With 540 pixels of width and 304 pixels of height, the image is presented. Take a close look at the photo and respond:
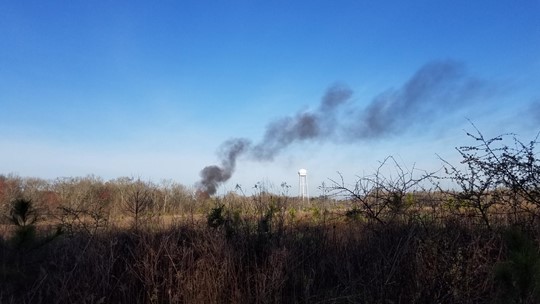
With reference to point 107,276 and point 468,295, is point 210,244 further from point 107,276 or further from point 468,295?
point 468,295

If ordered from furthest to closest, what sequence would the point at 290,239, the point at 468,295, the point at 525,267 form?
the point at 290,239 < the point at 468,295 < the point at 525,267

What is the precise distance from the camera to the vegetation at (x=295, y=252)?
20.0ft

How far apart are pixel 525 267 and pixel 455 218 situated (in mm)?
4977

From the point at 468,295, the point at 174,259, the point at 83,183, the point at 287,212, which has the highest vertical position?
the point at 83,183

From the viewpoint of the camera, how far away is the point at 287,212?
8.98 meters

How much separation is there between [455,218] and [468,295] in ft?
6.00

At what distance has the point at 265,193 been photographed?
902 centimetres

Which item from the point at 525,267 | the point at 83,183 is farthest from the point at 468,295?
the point at 83,183

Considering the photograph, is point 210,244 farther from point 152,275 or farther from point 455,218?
point 455,218

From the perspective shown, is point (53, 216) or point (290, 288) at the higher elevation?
point (53, 216)

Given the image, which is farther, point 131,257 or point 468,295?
point 131,257

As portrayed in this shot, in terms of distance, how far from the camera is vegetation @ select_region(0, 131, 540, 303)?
608 cm

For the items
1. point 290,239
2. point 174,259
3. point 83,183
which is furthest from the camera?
point 83,183

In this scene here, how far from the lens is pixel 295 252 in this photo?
22.2ft
